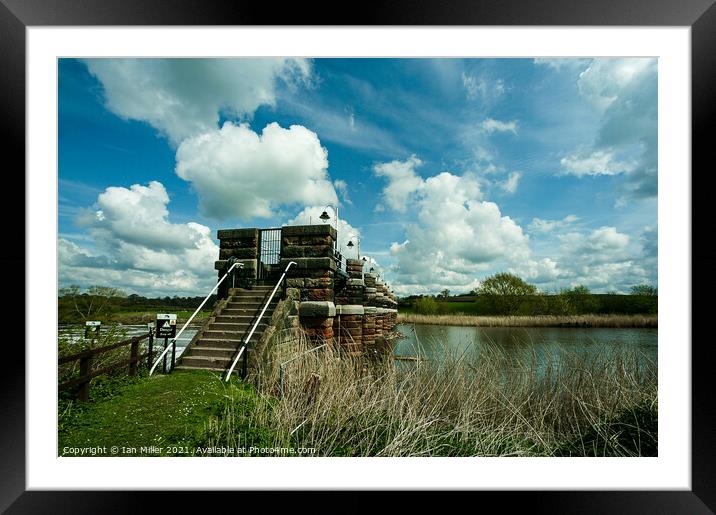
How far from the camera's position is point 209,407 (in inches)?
136

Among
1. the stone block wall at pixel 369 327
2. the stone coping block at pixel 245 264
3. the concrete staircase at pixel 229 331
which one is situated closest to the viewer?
the concrete staircase at pixel 229 331

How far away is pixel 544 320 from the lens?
8.33 m

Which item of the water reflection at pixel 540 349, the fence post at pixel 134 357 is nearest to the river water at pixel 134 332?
the fence post at pixel 134 357

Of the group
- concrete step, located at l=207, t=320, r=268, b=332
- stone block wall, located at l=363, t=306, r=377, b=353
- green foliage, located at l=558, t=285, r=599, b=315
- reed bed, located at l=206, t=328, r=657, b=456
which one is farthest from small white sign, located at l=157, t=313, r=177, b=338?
green foliage, located at l=558, t=285, r=599, b=315

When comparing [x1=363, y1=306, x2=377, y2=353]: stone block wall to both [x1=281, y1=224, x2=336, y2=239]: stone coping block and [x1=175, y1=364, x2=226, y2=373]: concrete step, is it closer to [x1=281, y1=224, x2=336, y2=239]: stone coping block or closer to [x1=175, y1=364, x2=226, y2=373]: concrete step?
[x1=281, y1=224, x2=336, y2=239]: stone coping block

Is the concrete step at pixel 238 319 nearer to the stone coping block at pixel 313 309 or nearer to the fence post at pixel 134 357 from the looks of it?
the stone coping block at pixel 313 309

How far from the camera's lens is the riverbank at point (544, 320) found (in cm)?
474

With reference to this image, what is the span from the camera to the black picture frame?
2.46 metres
